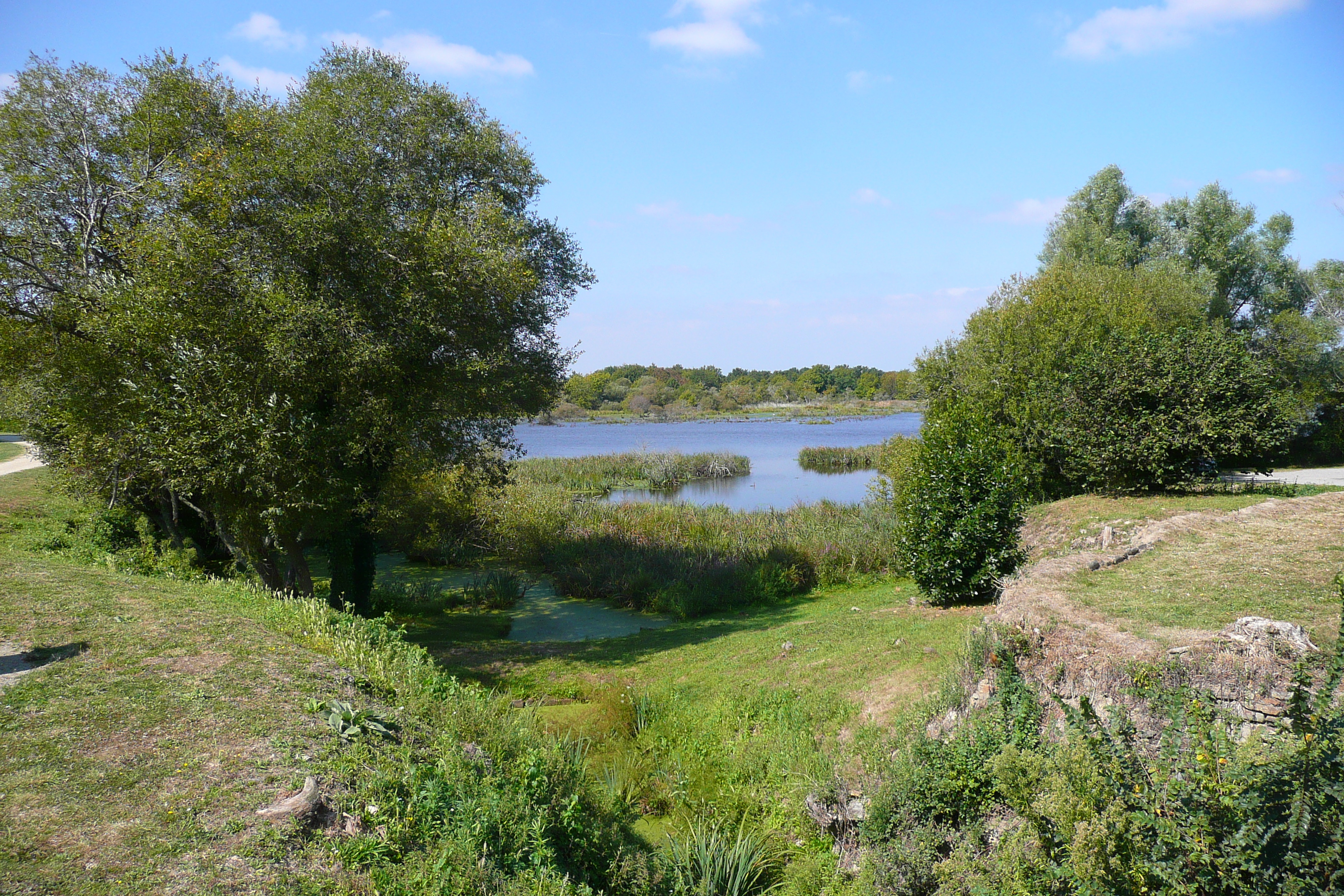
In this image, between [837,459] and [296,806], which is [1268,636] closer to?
[296,806]

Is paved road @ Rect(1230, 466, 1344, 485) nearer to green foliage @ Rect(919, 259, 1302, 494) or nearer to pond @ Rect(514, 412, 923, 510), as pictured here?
green foliage @ Rect(919, 259, 1302, 494)

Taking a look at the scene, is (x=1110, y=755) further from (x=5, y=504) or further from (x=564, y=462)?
(x=564, y=462)

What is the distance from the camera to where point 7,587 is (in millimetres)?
7512

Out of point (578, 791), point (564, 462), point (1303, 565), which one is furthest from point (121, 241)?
point (564, 462)

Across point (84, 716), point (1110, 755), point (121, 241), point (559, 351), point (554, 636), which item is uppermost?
point (121, 241)

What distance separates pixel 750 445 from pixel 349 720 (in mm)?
53872

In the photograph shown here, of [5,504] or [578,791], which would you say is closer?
[578,791]

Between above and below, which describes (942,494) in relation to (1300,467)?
above

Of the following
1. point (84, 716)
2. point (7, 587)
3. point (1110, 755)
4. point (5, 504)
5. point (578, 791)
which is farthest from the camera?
point (5, 504)

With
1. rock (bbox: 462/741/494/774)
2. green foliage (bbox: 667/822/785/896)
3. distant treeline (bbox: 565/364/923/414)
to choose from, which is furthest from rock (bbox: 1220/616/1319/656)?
distant treeline (bbox: 565/364/923/414)

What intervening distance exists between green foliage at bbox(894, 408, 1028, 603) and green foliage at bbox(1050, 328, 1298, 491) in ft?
12.5

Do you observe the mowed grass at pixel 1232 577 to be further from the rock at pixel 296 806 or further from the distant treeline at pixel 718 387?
the distant treeline at pixel 718 387

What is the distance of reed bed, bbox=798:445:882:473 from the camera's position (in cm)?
4394

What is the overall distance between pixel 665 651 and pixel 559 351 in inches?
225
